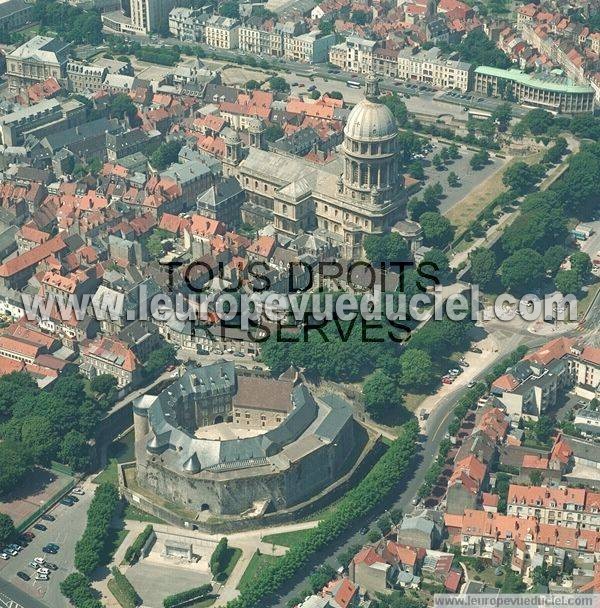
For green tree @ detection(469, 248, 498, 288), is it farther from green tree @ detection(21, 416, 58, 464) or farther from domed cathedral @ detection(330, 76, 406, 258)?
green tree @ detection(21, 416, 58, 464)

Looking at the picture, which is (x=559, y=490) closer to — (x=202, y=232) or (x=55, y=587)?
(x=55, y=587)

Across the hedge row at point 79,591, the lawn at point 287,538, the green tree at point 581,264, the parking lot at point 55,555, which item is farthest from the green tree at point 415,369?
the hedge row at point 79,591

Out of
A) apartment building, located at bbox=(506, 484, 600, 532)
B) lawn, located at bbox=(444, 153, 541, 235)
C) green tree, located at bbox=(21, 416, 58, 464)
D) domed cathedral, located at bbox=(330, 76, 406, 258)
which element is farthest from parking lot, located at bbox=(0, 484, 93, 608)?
lawn, located at bbox=(444, 153, 541, 235)

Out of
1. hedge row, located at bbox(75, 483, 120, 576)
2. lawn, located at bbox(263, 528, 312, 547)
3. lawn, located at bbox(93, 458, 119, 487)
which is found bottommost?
lawn, located at bbox(263, 528, 312, 547)

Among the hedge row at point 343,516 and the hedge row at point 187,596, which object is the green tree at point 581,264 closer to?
the hedge row at point 343,516

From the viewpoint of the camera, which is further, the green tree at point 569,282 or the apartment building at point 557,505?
the green tree at point 569,282
